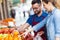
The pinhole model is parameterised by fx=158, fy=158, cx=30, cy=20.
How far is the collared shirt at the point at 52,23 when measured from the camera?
1.47 m

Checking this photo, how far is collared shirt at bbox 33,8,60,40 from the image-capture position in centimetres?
147

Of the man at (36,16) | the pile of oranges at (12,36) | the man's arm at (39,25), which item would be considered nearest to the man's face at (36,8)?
the man at (36,16)

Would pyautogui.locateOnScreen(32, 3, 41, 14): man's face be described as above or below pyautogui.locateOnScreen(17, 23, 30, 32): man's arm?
above

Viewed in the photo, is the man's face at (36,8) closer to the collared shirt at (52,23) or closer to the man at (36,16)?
the man at (36,16)

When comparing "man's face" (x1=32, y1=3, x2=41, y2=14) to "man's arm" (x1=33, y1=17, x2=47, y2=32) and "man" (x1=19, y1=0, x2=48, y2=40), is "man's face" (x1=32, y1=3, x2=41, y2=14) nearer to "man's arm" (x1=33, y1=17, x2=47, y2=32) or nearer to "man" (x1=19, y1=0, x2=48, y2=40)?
"man" (x1=19, y1=0, x2=48, y2=40)

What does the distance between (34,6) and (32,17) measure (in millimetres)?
108

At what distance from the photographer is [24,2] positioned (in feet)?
4.94

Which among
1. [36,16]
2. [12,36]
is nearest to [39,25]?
[36,16]

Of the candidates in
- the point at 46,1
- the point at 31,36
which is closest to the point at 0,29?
the point at 31,36

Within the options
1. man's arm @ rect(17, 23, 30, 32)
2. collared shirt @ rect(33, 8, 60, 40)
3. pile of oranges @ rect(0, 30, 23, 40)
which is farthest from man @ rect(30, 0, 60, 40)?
pile of oranges @ rect(0, 30, 23, 40)

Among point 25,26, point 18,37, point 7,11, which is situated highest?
point 7,11

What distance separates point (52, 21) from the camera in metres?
1.48

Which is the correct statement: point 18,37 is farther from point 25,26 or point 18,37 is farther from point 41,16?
point 41,16

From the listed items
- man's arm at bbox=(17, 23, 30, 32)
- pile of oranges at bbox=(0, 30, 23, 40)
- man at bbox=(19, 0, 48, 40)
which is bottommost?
pile of oranges at bbox=(0, 30, 23, 40)
